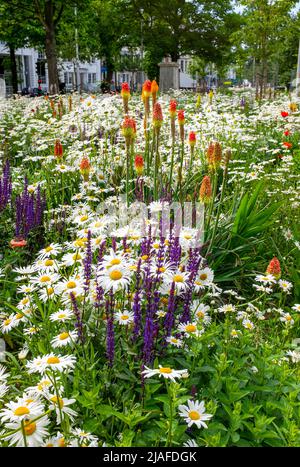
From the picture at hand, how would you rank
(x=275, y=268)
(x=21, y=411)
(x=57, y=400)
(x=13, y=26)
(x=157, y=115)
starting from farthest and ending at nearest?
(x=13, y=26), (x=157, y=115), (x=275, y=268), (x=57, y=400), (x=21, y=411)

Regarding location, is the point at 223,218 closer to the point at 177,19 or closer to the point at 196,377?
the point at 196,377

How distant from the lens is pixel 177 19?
40.1m

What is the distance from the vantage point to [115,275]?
1.87 metres

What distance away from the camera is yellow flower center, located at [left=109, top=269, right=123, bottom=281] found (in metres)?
1.87

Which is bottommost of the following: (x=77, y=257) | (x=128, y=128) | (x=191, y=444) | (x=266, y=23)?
(x=191, y=444)

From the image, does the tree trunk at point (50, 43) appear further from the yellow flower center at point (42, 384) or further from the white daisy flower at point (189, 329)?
the yellow flower center at point (42, 384)

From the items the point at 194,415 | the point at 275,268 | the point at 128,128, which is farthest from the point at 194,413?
the point at 128,128

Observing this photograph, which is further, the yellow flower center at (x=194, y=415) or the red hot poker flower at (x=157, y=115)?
the red hot poker flower at (x=157, y=115)

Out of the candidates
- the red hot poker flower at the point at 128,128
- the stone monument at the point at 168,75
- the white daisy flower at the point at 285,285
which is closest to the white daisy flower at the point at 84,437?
the white daisy flower at the point at 285,285

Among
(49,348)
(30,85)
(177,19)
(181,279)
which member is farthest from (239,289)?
(30,85)

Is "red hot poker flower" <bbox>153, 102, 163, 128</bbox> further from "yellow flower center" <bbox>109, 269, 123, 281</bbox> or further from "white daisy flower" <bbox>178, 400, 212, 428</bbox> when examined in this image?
"white daisy flower" <bbox>178, 400, 212, 428</bbox>

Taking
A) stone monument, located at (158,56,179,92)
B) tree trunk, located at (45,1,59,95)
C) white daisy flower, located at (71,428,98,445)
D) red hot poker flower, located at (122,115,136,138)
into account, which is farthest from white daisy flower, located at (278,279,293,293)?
stone monument, located at (158,56,179,92)

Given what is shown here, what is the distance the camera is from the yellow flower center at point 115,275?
1868 millimetres

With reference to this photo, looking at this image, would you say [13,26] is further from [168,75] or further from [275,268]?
[275,268]
